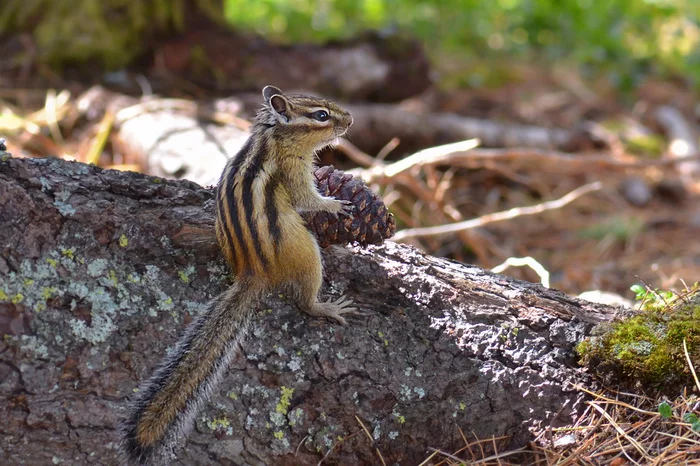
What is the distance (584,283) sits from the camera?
15.2 feet

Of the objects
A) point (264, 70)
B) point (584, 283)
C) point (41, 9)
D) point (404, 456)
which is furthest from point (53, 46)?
point (404, 456)

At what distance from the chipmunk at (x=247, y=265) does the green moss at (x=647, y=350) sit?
0.87 m

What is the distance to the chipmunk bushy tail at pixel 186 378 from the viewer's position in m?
2.13

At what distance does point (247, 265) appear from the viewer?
96.3 inches

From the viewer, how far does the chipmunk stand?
2.17 metres

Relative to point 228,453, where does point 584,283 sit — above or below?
below

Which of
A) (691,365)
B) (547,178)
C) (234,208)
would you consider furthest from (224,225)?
(547,178)

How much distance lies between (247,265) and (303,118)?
2.86 ft

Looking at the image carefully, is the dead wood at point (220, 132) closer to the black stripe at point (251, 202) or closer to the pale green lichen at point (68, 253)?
the black stripe at point (251, 202)

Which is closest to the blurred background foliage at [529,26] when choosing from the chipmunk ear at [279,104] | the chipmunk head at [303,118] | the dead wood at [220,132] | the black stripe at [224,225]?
the dead wood at [220,132]

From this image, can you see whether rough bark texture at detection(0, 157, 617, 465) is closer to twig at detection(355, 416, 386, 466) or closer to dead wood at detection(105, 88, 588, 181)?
twig at detection(355, 416, 386, 466)

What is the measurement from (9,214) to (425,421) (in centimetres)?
149

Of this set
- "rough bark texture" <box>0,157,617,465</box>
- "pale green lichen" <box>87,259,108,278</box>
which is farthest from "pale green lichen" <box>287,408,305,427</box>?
"pale green lichen" <box>87,259,108,278</box>

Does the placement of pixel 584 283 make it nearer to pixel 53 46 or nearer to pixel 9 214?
pixel 9 214
